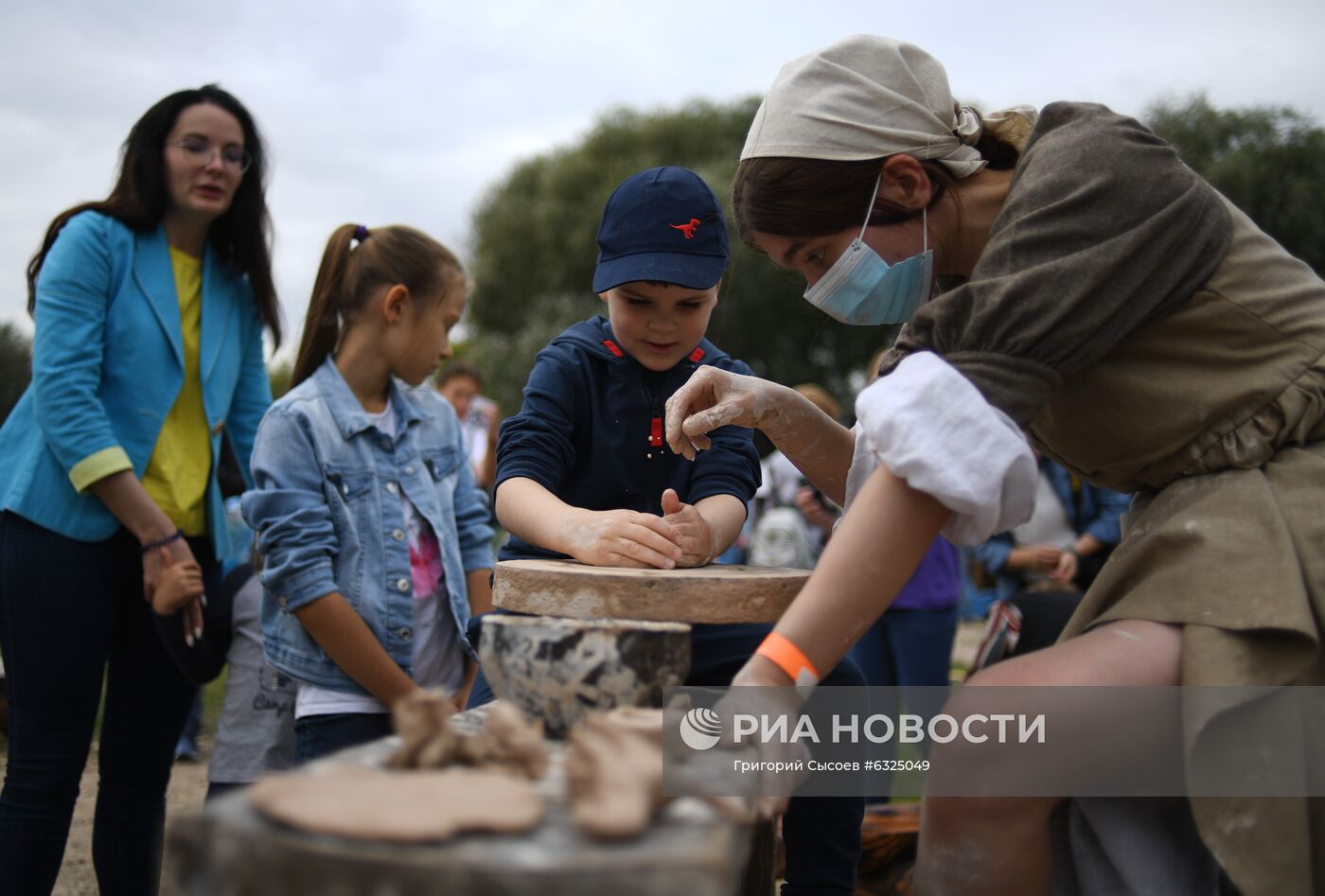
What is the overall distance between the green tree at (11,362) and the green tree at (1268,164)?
49.7 ft

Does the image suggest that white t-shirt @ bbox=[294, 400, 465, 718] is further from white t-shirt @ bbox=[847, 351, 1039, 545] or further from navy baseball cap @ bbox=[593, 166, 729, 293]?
white t-shirt @ bbox=[847, 351, 1039, 545]

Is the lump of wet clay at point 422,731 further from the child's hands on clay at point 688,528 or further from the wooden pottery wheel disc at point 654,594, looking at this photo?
the child's hands on clay at point 688,528

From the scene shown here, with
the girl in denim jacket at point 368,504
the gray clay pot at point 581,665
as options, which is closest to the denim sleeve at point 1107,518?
the girl in denim jacket at point 368,504

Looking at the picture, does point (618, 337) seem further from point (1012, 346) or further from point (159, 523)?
point (159, 523)

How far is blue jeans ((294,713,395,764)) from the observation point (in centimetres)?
297

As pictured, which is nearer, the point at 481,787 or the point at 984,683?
the point at 481,787

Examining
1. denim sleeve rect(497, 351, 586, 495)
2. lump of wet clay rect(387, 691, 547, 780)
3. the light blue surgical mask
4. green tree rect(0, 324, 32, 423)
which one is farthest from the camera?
green tree rect(0, 324, 32, 423)

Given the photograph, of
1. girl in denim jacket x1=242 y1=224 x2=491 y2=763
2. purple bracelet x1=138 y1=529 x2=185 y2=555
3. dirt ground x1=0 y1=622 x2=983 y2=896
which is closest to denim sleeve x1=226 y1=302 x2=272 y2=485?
girl in denim jacket x1=242 y1=224 x2=491 y2=763

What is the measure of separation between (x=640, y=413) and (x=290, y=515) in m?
1.04

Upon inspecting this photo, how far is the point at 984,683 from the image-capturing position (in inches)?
71.3

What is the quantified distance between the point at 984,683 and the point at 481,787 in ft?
3.13

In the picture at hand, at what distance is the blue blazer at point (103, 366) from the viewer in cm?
300

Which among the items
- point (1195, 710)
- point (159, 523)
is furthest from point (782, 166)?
point (159, 523)

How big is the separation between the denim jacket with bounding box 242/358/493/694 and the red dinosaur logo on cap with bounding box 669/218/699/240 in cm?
120
